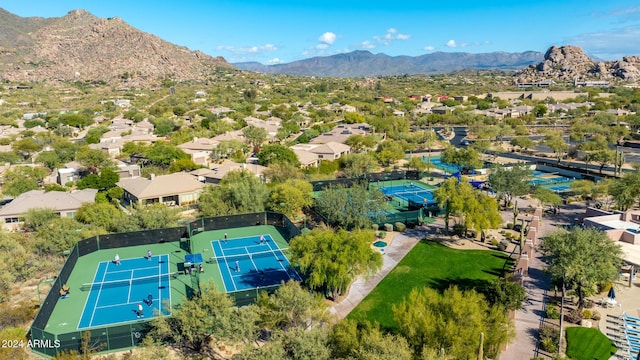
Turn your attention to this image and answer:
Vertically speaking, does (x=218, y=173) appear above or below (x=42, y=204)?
above

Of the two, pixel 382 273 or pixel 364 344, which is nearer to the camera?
pixel 364 344

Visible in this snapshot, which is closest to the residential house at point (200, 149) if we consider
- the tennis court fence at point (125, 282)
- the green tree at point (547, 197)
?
the tennis court fence at point (125, 282)

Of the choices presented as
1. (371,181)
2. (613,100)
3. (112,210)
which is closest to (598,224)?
(371,181)

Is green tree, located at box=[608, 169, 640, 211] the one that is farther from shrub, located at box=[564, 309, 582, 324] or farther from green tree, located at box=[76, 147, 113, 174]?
green tree, located at box=[76, 147, 113, 174]

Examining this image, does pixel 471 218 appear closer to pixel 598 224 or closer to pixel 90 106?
pixel 598 224

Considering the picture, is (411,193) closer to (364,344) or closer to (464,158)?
(464,158)

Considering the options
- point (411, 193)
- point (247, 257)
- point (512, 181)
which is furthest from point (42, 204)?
point (512, 181)

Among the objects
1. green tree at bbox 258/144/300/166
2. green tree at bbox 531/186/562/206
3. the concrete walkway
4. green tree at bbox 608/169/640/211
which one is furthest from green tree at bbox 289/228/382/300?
green tree at bbox 258/144/300/166
